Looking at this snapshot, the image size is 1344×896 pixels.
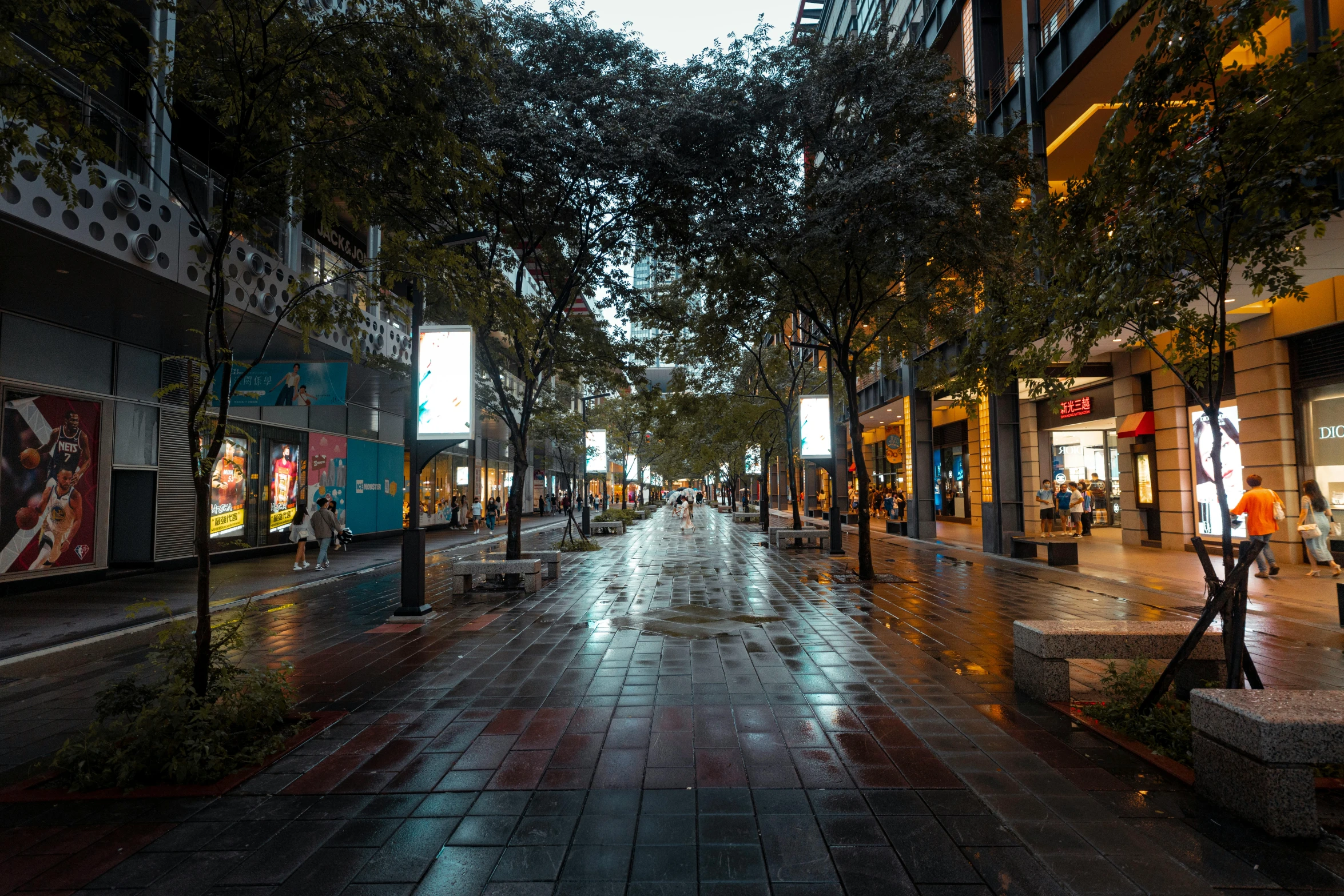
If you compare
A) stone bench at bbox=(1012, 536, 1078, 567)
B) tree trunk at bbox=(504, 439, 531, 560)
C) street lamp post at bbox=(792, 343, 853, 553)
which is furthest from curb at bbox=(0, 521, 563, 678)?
stone bench at bbox=(1012, 536, 1078, 567)

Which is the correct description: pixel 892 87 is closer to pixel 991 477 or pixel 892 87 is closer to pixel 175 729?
pixel 991 477

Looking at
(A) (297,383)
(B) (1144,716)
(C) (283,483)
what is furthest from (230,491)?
(B) (1144,716)

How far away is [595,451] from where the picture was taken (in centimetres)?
2988

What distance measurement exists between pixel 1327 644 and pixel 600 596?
30.3 ft

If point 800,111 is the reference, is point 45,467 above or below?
below

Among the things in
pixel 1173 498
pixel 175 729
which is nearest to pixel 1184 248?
pixel 175 729

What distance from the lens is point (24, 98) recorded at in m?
4.52

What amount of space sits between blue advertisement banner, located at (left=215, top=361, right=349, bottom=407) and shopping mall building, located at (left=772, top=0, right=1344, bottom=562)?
531 inches

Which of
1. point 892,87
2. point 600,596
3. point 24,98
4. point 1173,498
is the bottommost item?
point 600,596

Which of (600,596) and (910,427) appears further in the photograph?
(910,427)

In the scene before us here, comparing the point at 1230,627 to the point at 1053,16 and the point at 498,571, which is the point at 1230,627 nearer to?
the point at 498,571

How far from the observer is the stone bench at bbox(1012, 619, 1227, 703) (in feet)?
17.0

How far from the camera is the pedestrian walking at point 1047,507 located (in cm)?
2111

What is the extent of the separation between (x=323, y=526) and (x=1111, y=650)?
1541 cm
